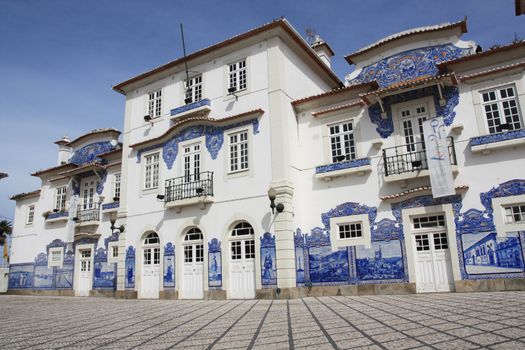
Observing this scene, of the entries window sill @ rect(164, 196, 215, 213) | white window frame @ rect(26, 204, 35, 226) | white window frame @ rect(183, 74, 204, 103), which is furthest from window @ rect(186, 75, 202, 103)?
white window frame @ rect(26, 204, 35, 226)

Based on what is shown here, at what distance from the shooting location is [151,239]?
17266mm

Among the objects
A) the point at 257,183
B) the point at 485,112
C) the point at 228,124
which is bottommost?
the point at 257,183

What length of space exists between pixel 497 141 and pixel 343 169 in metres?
4.61

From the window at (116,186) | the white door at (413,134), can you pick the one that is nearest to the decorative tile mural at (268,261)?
the white door at (413,134)

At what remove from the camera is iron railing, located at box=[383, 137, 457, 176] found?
12734 mm

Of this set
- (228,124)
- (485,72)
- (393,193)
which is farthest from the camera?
(228,124)

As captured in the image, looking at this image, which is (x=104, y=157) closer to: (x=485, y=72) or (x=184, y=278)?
(x=184, y=278)

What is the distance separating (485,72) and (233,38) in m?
8.87

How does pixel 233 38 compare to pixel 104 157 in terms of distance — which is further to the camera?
pixel 104 157

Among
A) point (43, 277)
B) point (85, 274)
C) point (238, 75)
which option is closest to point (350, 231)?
point (238, 75)

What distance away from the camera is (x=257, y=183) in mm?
14414

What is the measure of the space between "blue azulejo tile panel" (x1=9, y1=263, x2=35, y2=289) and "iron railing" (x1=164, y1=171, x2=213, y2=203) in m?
12.4

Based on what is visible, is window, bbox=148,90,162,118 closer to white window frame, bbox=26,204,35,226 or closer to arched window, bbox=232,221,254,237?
arched window, bbox=232,221,254,237

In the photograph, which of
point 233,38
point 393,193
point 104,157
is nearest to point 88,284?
point 104,157
